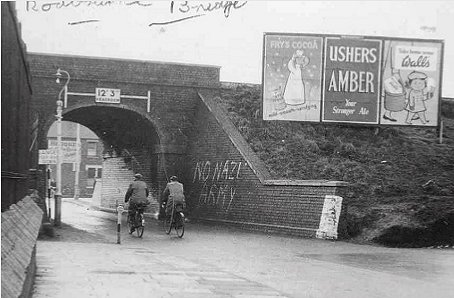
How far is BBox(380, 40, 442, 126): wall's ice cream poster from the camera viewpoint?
26.4 metres

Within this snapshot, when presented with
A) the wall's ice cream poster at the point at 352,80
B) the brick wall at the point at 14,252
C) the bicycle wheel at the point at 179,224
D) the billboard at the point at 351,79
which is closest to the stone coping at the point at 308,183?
the bicycle wheel at the point at 179,224

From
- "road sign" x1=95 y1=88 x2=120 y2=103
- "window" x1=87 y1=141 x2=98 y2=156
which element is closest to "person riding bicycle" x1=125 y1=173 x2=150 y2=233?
"road sign" x1=95 y1=88 x2=120 y2=103

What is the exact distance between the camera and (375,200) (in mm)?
18719

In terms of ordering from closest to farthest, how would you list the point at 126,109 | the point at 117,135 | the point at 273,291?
the point at 273,291 < the point at 126,109 < the point at 117,135

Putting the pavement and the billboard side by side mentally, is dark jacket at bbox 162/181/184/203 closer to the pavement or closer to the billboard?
the pavement

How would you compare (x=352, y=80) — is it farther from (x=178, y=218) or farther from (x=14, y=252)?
(x=14, y=252)

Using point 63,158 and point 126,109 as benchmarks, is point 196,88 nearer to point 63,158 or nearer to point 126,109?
point 126,109

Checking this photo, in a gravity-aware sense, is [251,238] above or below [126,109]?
below

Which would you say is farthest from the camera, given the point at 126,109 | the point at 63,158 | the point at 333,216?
the point at 126,109

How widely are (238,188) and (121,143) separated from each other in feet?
40.7

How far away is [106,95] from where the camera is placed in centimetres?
2705

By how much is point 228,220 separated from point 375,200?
6481mm

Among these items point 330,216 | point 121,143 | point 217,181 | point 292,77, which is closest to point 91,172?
point 121,143

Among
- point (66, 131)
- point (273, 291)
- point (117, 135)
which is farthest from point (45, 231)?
point (66, 131)
